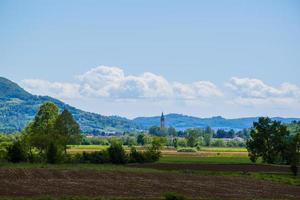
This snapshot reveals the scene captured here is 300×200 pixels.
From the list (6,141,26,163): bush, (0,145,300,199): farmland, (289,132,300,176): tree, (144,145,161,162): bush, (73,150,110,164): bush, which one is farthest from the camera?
(144,145,161,162): bush

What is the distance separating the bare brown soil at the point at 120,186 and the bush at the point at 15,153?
907 inches

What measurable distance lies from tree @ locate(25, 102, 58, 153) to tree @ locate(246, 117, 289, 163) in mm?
43021

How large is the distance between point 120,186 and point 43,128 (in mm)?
61736

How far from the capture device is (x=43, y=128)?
12388cm

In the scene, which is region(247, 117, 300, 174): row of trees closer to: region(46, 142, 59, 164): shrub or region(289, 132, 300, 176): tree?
region(289, 132, 300, 176): tree

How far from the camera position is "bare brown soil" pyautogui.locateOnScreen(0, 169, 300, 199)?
5775 cm

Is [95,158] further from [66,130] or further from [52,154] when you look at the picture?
[52,154]

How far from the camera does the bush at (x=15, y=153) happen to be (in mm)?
106750

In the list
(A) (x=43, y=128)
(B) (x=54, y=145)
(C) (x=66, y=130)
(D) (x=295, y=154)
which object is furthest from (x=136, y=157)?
(D) (x=295, y=154)

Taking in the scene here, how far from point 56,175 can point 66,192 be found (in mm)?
22018

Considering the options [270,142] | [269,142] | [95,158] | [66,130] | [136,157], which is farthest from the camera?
[269,142]

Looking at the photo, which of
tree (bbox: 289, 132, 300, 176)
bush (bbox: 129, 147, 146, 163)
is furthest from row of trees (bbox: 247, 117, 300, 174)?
bush (bbox: 129, 147, 146, 163)

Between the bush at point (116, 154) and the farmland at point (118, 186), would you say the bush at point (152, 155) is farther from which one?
the farmland at point (118, 186)

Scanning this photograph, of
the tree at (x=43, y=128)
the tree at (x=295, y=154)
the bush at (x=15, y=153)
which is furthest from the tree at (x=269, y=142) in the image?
the bush at (x=15, y=153)
